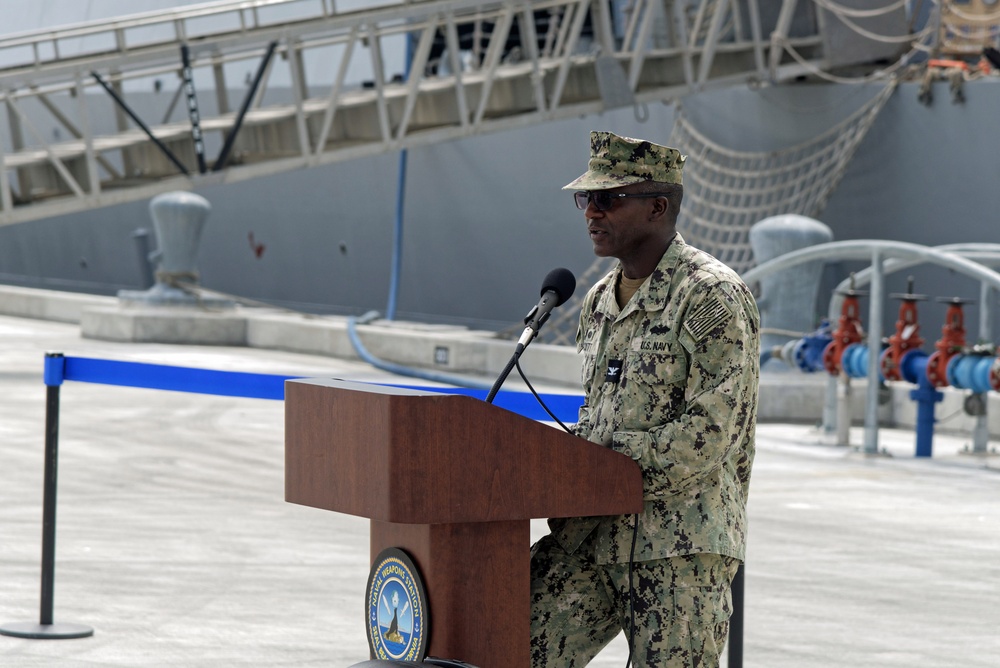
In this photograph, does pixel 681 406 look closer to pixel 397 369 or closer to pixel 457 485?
pixel 457 485

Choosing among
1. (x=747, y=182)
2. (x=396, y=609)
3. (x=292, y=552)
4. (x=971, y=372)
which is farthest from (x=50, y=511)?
(x=747, y=182)

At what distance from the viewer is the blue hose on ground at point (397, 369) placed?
1347 cm

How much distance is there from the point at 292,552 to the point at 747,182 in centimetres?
1036

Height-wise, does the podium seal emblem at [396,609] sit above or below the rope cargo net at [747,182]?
below

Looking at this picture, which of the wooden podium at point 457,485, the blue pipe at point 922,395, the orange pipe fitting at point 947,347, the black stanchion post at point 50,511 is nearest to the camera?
the wooden podium at point 457,485

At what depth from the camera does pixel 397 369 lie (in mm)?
14695

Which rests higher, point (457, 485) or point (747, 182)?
point (747, 182)

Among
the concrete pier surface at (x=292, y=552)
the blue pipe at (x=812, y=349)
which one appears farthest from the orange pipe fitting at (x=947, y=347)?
the blue pipe at (x=812, y=349)

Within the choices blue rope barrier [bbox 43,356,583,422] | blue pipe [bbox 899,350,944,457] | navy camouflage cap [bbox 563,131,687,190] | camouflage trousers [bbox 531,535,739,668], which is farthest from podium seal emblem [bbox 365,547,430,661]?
blue pipe [bbox 899,350,944,457]

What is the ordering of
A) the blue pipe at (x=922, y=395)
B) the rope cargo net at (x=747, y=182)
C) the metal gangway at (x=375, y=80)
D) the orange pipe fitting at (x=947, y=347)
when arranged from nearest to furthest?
the orange pipe fitting at (x=947, y=347), the blue pipe at (x=922, y=395), the metal gangway at (x=375, y=80), the rope cargo net at (x=747, y=182)

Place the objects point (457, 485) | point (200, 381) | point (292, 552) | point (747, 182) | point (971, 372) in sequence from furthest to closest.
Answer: point (747, 182), point (971, 372), point (292, 552), point (200, 381), point (457, 485)

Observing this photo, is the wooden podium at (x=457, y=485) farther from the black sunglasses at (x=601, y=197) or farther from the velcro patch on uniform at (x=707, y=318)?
the black sunglasses at (x=601, y=197)

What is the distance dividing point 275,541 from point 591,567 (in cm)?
431

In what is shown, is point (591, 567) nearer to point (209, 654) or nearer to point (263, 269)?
point (209, 654)
